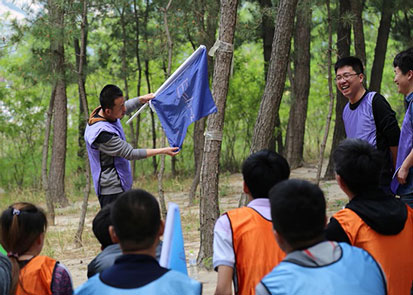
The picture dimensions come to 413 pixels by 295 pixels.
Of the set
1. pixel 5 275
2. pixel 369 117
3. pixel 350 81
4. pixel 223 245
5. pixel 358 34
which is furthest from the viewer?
pixel 358 34

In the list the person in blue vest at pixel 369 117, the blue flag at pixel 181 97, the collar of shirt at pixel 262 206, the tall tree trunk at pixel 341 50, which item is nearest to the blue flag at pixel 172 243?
the collar of shirt at pixel 262 206

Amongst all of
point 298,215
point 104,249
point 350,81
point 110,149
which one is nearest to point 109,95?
point 110,149

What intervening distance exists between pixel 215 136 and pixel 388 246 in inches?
144

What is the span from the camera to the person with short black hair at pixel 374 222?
116 inches

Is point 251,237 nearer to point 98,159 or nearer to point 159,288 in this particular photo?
point 159,288

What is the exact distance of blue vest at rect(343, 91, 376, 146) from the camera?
4.53 m

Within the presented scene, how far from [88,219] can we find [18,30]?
12.4 feet

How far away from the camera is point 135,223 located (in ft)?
Result: 8.21

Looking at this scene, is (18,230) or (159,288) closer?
(159,288)

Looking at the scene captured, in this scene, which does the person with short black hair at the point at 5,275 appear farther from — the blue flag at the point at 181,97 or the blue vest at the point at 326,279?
the blue flag at the point at 181,97

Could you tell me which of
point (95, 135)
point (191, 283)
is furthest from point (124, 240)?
point (95, 135)

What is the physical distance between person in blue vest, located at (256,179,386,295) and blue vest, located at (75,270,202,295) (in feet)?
0.98

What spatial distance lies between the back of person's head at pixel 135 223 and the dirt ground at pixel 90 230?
10.4 ft

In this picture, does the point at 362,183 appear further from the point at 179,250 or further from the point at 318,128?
the point at 318,128
